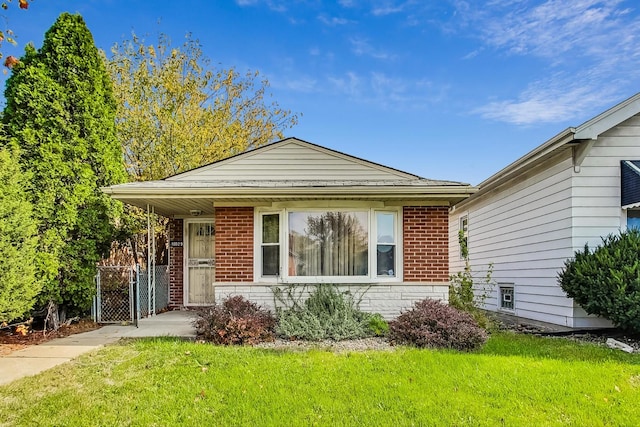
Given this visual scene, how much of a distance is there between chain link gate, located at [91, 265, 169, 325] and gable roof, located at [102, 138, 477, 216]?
178 cm

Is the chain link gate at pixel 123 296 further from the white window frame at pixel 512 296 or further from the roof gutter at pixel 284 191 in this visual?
the white window frame at pixel 512 296

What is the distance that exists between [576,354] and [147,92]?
47.4 feet

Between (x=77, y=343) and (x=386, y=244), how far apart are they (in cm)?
598

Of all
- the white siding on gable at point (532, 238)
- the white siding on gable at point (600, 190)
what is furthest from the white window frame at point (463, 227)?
the white siding on gable at point (600, 190)

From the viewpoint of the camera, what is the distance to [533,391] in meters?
4.60

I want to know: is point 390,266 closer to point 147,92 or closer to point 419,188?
point 419,188

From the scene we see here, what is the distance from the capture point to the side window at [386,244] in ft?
28.0

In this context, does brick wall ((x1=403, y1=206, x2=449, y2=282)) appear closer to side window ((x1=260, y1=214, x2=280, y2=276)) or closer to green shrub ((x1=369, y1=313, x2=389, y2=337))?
green shrub ((x1=369, y1=313, x2=389, y2=337))

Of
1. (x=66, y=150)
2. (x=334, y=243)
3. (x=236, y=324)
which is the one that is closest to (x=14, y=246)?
(x=66, y=150)

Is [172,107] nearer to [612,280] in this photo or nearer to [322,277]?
[322,277]

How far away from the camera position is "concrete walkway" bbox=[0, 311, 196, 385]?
5793 mm

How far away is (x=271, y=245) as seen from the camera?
8.59 m

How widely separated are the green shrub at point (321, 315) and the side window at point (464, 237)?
270 inches

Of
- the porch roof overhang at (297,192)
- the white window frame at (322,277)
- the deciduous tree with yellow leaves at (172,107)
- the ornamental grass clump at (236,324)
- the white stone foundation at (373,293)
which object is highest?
the deciduous tree with yellow leaves at (172,107)
